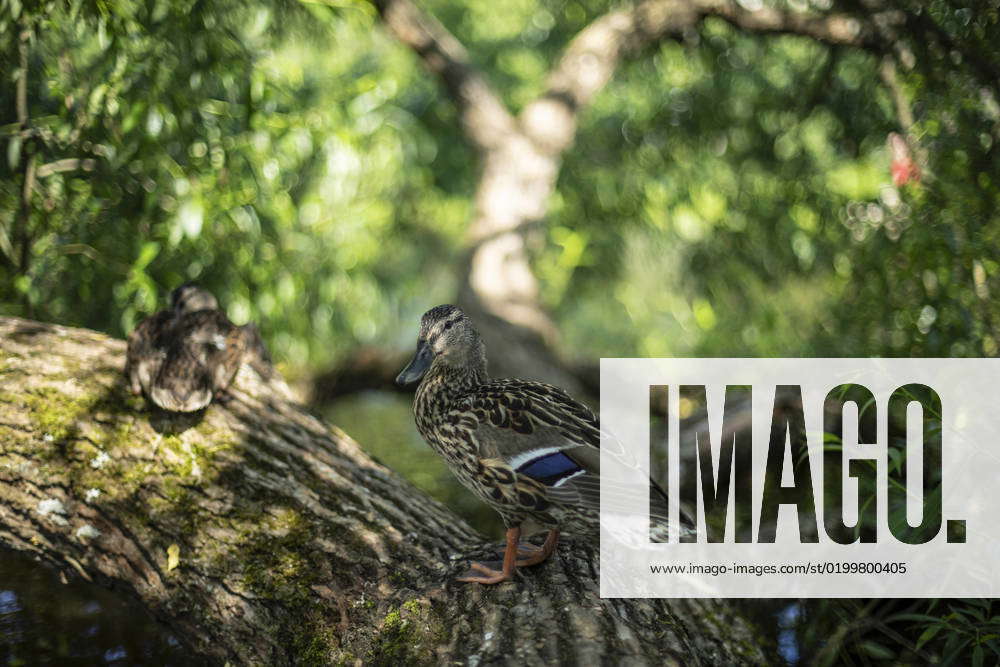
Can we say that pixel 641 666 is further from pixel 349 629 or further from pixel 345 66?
pixel 345 66

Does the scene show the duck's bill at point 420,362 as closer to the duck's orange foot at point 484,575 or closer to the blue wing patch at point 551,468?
the blue wing patch at point 551,468

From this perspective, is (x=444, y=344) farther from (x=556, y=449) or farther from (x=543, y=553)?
(x=543, y=553)

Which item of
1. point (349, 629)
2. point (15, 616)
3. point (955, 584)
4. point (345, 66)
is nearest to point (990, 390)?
point (955, 584)

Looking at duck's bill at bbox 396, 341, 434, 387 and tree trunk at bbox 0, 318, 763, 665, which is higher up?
duck's bill at bbox 396, 341, 434, 387

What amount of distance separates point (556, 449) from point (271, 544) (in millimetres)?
1028

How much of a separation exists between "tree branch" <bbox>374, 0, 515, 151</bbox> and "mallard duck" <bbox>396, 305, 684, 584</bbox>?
4.43 metres

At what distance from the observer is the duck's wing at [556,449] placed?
2.37 metres

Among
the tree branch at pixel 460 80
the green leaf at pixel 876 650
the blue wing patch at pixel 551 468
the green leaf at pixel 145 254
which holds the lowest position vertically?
the green leaf at pixel 876 650

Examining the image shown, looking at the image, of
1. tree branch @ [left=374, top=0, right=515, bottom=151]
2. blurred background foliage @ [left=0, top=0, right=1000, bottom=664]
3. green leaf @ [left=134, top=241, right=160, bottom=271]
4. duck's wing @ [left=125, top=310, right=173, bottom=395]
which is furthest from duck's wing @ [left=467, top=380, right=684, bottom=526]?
tree branch @ [left=374, top=0, right=515, bottom=151]

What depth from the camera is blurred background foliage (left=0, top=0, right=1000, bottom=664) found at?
3.57 meters

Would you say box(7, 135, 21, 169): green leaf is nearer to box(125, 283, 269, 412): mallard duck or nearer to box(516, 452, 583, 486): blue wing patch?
box(125, 283, 269, 412): mallard duck

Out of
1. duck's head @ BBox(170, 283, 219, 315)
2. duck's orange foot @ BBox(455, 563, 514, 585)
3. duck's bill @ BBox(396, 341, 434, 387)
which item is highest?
duck's head @ BBox(170, 283, 219, 315)

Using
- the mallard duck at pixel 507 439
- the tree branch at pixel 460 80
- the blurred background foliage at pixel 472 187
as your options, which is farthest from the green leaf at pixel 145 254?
the tree branch at pixel 460 80

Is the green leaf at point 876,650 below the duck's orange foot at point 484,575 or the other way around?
below
